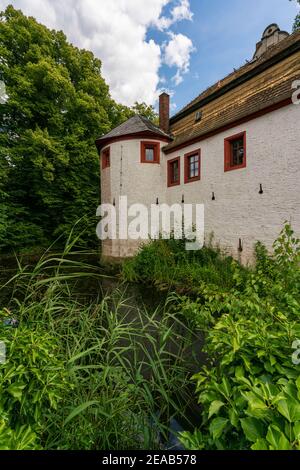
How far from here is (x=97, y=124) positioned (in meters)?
15.1

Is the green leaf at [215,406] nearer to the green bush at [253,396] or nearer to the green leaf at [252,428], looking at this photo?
the green bush at [253,396]

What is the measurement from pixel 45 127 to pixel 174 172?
30.9ft

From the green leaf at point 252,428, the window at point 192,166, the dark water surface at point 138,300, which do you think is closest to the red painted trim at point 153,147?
the window at point 192,166

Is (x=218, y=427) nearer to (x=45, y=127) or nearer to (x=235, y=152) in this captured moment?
(x=235, y=152)

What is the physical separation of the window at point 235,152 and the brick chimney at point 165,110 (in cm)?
557

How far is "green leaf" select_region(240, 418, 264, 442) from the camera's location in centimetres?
82

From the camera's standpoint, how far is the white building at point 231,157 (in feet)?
21.6

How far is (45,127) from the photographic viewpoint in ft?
48.8

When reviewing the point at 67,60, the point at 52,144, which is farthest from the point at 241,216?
the point at 67,60

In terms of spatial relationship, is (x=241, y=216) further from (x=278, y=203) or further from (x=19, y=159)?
(x=19, y=159)

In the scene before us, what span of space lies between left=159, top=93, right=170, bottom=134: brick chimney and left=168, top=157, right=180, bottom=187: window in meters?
2.86

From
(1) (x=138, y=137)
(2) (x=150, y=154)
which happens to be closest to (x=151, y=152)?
(2) (x=150, y=154)

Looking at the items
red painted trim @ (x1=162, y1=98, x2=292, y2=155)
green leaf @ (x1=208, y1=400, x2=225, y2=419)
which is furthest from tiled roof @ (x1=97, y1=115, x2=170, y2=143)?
green leaf @ (x1=208, y1=400, x2=225, y2=419)

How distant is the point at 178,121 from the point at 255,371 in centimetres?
1325
